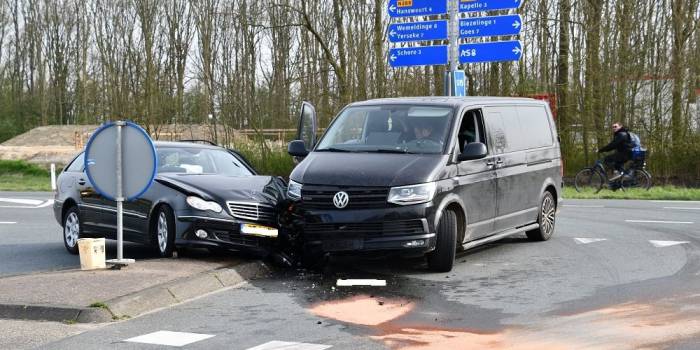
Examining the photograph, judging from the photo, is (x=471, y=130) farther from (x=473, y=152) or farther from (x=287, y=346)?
(x=287, y=346)

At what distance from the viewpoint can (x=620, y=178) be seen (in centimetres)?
2502

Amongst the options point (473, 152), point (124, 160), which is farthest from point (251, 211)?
point (473, 152)

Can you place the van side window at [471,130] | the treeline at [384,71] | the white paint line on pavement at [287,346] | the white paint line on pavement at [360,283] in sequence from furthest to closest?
1. the treeline at [384,71]
2. the van side window at [471,130]
3. the white paint line on pavement at [360,283]
4. the white paint line on pavement at [287,346]

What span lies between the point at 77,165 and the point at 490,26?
12573mm

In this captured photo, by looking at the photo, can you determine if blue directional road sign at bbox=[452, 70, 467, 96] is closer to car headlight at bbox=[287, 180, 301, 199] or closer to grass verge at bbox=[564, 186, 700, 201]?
grass verge at bbox=[564, 186, 700, 201]

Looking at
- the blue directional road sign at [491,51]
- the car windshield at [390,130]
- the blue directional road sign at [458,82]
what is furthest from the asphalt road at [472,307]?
the blue directional road sign at [491,51]

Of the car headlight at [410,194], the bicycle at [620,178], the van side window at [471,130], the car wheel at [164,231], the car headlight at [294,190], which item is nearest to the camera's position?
the car headlight at [410,194]

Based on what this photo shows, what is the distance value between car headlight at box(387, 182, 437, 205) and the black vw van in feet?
0.03

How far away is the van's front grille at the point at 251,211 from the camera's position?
10.7m

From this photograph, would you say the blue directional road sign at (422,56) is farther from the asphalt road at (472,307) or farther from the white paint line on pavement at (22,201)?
the asphalt road at (472,307)

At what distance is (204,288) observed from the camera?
9.31m

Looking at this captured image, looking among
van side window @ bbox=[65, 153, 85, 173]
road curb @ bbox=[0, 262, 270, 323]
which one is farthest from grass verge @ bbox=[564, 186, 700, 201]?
road curb @ bbox=[0, 262, 270, 323]

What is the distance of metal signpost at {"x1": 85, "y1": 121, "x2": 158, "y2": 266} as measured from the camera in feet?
32.4

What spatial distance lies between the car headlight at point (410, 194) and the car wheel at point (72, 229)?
15.4ft
